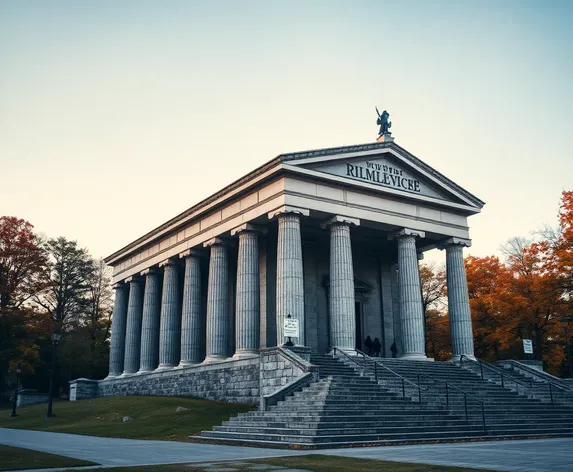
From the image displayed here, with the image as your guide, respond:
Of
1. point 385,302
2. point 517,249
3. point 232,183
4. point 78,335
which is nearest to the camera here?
point 232,183

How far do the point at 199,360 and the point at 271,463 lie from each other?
92.4 feet

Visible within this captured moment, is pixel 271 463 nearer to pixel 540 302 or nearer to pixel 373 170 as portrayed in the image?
pixel 373 170

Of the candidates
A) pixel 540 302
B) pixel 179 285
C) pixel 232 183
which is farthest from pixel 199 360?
pixel 540 302

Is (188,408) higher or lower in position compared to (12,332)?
lower

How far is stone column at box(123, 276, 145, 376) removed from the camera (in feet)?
162

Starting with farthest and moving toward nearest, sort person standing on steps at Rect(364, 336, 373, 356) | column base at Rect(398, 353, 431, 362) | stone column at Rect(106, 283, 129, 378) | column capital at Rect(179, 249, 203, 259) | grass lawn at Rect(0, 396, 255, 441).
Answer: stone column at Rect(106, 283, 129, 378) < column capital at Rect(179, 249, 203, 259) < person standing on steps at Rect(364, 336, 373, 356) < column base at Rect(398, 353, 431, 362) < grass lawn at Rect(0, 396, 255, 441)

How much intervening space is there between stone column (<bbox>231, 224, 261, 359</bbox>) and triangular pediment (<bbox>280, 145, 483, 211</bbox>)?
574 centimetres

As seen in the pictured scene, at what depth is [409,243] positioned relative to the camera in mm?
37469

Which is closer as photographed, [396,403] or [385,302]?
[396,403]

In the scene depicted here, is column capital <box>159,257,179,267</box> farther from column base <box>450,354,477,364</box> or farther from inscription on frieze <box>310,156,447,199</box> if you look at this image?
column base <box>450,354,477,364</box>

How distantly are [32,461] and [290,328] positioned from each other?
55.7 feet

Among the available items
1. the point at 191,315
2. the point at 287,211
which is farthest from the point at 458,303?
the point at 191,315

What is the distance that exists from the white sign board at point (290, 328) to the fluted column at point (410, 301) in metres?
8.66

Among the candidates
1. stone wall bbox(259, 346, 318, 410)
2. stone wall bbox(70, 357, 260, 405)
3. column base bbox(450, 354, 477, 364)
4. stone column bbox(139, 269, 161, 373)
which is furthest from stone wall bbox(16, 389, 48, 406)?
column base bbox(450, 354, 477, 364)
